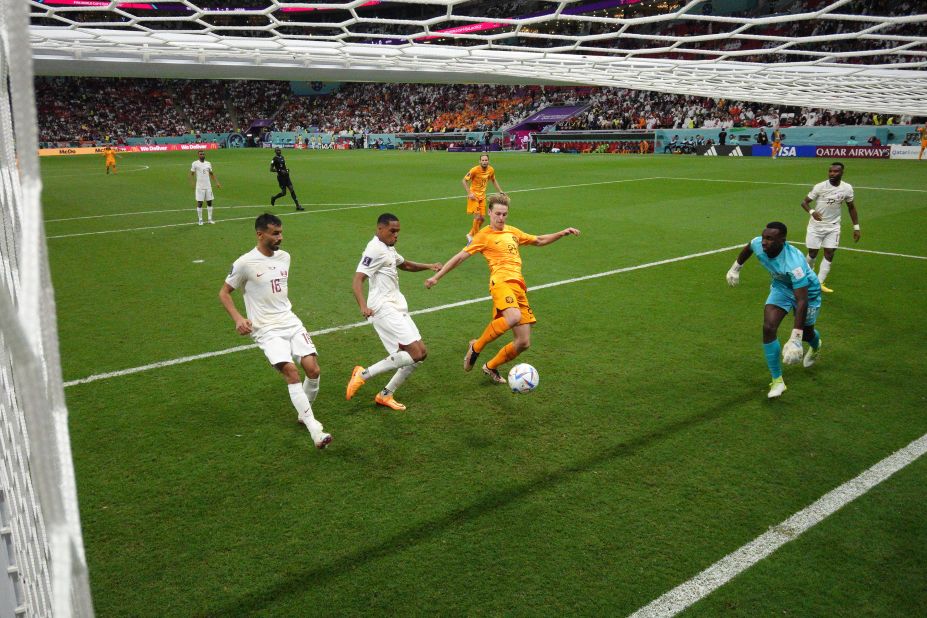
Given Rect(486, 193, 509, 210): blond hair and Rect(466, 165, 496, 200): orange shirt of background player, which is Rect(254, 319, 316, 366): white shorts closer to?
Rect(486, 193, 509, 210): blond hair

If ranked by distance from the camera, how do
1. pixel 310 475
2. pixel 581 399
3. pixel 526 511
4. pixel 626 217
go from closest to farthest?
pixel 526 511 < pixel 310 475 < pixel 581 399 < pixel 626 217

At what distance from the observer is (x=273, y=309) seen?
5.15 metres

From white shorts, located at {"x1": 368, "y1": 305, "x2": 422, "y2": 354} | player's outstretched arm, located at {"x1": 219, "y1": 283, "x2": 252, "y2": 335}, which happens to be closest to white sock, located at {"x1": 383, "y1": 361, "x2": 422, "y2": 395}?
white shorts, located at {"x1": 368, "y1": 305, "x2": 422, "y2": 354}

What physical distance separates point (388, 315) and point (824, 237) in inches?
279

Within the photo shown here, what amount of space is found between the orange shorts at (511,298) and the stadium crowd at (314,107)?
39.0 m

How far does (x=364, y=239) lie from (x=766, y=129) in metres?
28.3

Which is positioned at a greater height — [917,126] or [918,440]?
[917,126]

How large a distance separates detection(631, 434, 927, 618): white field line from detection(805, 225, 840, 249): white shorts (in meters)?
4.99

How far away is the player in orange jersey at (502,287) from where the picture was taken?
6.00 m

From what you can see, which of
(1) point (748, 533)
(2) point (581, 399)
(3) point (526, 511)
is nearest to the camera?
(1) point (748, 533)

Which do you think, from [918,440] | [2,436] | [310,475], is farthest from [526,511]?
[918,440]

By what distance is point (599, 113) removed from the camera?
46.3 meters

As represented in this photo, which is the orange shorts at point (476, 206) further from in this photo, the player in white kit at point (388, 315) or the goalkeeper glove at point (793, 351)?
the goalkeeper glove at point (793, 351)

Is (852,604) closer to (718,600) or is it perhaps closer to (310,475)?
(718,600)
